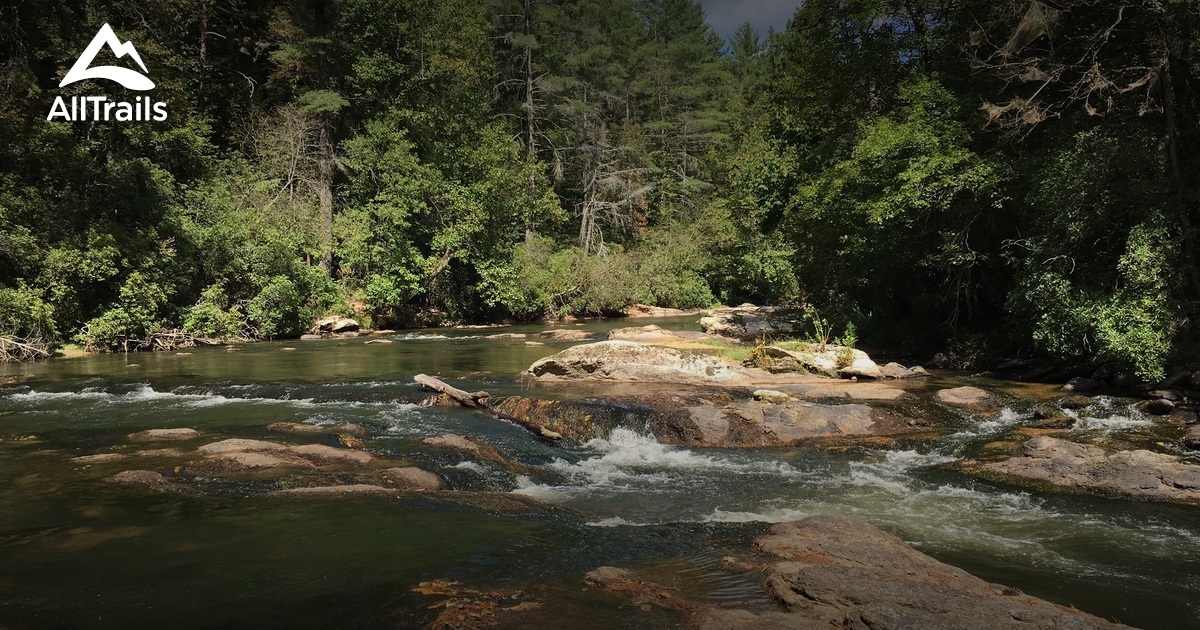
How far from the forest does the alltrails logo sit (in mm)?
349

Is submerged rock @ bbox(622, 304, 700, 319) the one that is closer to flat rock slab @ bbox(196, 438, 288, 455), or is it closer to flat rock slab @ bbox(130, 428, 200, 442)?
flat rock slab @ bbox(130, 428, 200, 442)

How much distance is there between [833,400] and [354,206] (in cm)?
2438

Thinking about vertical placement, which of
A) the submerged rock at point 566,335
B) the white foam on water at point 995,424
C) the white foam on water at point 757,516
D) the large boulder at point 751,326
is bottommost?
the white foam on water at point 757,516

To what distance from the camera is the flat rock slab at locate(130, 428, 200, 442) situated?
30.3ft

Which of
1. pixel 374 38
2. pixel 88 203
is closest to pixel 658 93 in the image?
pixel 374 38

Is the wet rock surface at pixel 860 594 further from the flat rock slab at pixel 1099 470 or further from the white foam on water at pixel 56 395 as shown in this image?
the white foam on water at pixel 56 395

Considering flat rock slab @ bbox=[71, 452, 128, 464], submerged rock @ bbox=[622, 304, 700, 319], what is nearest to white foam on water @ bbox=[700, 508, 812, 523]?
flat rock slab @ bbox=[71, 452, 128, 464]

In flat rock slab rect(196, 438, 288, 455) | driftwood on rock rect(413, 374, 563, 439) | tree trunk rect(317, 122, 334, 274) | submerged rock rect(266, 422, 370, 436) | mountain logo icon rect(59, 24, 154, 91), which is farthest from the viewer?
tree trunk rect(317, 122, 334, 274)

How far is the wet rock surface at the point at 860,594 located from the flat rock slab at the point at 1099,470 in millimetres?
3699

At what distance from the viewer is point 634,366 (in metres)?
14.6

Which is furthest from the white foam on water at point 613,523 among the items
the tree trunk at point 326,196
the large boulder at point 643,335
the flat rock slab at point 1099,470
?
the tree trunk at point 326,196

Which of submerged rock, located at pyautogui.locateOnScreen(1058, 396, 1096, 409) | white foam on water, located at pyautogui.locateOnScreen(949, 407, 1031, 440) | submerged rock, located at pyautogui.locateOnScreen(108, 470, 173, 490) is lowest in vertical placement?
white foam on water, located at pyautogui.locateOnScreen(949, 407, 1031, 440)

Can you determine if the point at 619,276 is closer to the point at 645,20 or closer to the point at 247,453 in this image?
the point at 247,453

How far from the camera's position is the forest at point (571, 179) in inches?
500
